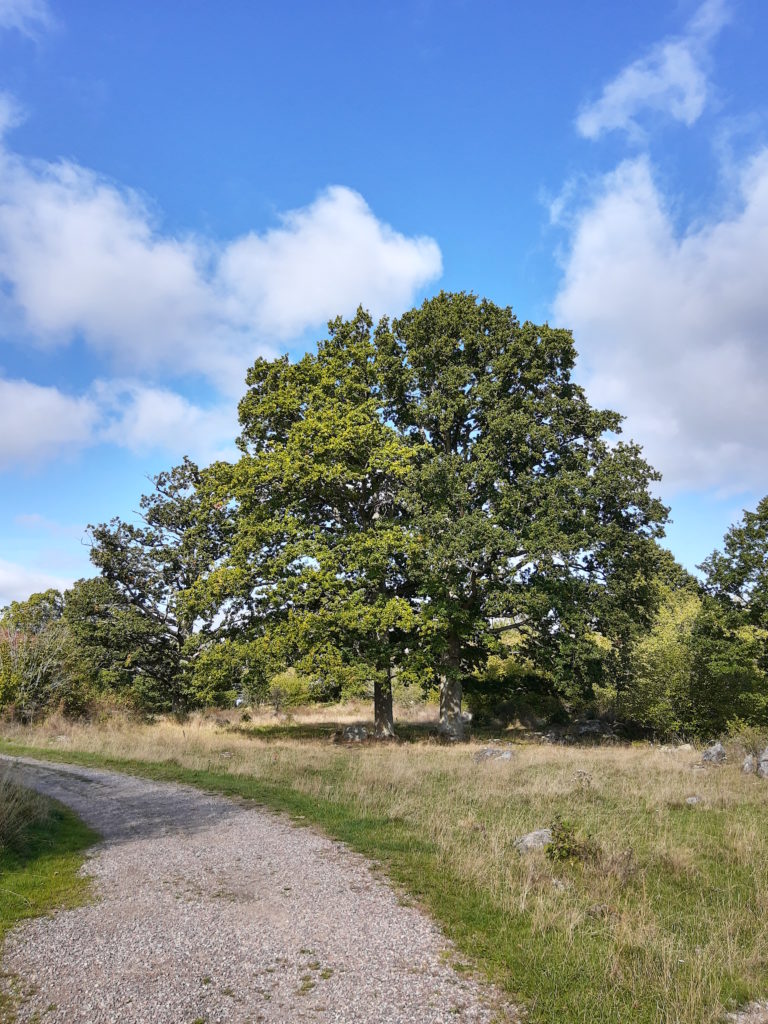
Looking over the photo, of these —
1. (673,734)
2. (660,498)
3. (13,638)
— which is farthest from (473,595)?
(13,638)

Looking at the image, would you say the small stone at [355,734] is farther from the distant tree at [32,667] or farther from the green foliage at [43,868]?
the green foliage at [43,868]

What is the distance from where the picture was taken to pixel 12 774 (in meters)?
12.7

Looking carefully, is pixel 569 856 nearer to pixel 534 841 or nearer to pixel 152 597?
pixel 534 841

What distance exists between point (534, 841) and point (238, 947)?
5.43m

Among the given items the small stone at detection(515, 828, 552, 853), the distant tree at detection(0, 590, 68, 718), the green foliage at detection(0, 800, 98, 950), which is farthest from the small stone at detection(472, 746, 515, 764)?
the distant tree at detection(0, 590, 68, 718)

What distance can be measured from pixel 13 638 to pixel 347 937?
32381 mm

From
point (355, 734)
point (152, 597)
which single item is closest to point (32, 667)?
point (152, 597)

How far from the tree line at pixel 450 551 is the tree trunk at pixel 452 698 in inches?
5.4

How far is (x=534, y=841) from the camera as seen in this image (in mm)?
9727

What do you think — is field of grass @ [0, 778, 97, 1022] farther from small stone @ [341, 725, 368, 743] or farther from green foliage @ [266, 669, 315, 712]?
green foliage @ [266, 669, 315, 712]

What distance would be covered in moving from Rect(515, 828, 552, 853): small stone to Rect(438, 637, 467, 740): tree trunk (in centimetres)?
1819

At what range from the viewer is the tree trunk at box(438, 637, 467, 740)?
28.5 m

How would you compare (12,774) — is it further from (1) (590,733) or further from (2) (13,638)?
(1) (590,733)

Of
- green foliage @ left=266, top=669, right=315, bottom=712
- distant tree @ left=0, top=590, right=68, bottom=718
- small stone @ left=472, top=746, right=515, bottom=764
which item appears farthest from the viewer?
green foliage @ left=266, top=669, right=315, bottom=712
